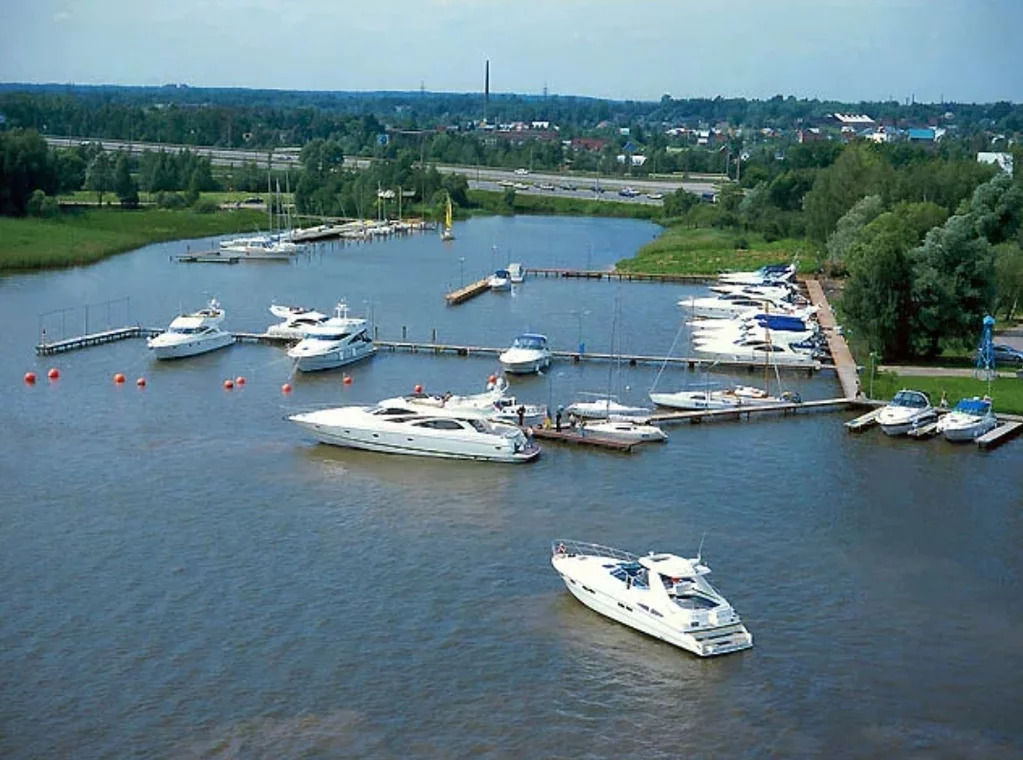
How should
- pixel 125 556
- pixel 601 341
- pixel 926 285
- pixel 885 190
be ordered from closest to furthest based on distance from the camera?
pixel 125 556
pixel 926 285
pixel 601 341
pixel 885 190

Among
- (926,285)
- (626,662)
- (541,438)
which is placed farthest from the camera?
(926,285)

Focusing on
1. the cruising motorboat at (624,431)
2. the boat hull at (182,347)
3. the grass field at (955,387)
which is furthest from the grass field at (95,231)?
the grass field at (955,387)

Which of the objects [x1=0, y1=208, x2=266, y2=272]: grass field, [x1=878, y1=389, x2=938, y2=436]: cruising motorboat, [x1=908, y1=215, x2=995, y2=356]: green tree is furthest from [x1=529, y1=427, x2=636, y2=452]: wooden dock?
[x1=0, y1=208, x2=266, y2=272]: grass field

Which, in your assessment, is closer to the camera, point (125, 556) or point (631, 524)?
point (125, 556)

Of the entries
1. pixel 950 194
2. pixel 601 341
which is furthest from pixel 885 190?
pixel 601 341

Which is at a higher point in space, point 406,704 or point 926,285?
point 926,285

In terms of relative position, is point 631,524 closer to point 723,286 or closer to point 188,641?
point 188,641

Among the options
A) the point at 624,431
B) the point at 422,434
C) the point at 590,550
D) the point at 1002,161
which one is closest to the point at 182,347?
the point at 422,434
